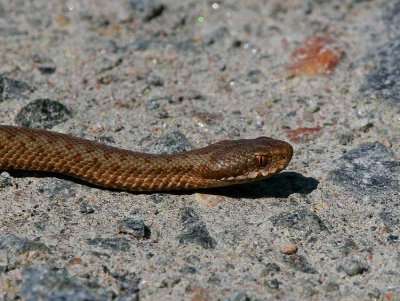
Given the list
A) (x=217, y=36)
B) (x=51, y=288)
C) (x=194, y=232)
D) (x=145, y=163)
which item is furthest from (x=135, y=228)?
(x=217, y=36)

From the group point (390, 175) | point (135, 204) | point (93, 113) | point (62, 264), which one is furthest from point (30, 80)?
point (390, 175)

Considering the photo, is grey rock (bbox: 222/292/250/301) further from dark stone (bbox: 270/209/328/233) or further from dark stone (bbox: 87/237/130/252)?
dark stone (bbox: 270/209/328/233)

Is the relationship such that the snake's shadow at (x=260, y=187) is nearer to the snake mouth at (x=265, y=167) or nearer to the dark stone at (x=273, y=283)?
the snake mouth at (x=265, y=167)

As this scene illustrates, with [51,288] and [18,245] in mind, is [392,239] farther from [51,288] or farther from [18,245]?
[18,245]

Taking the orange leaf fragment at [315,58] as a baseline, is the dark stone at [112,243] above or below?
below

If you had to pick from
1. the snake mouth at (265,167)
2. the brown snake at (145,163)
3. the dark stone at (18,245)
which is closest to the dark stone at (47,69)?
the brown snake at (145,163)
